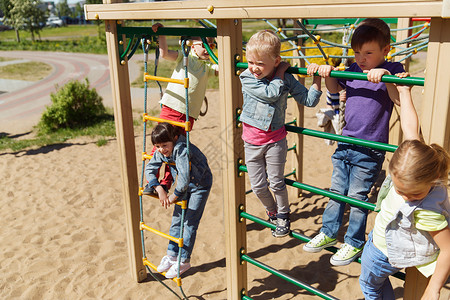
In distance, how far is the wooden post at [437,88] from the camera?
1769 millimetres

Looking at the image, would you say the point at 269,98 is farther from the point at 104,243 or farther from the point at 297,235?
the point at 104,243

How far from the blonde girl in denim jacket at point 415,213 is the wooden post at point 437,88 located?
7 cm

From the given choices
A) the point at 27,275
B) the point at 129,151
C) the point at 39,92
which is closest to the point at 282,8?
the point at 129,151

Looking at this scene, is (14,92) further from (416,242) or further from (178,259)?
(416,242)

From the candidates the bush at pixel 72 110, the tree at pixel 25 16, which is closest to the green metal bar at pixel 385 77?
the bush at pixel 72 110

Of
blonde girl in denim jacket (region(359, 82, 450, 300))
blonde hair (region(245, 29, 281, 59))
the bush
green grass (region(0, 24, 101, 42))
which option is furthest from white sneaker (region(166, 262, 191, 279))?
green grass (region(0, 24, 101, 42))

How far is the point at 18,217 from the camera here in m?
4.99

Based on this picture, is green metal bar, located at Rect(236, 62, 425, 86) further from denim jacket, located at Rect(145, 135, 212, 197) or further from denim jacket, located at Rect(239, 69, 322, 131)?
denim jacket, located at Rect(145, 135, 212, 197)

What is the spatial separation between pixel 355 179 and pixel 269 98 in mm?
653

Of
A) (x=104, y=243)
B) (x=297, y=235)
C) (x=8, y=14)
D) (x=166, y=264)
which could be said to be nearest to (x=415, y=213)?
(x=297, y=235)

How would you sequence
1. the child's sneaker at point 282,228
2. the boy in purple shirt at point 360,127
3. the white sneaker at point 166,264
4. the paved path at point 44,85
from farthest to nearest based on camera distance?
the paved path at point 44,85 < the white sneaker at point 166,264 < the child's sneaker at point 282,228 < the boy in purple shirt at point 360,127

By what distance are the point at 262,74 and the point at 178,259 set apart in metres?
1.56

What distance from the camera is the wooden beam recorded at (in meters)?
1.81

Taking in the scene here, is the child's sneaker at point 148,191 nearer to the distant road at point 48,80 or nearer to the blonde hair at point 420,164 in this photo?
the blonde hair at point 420,164
